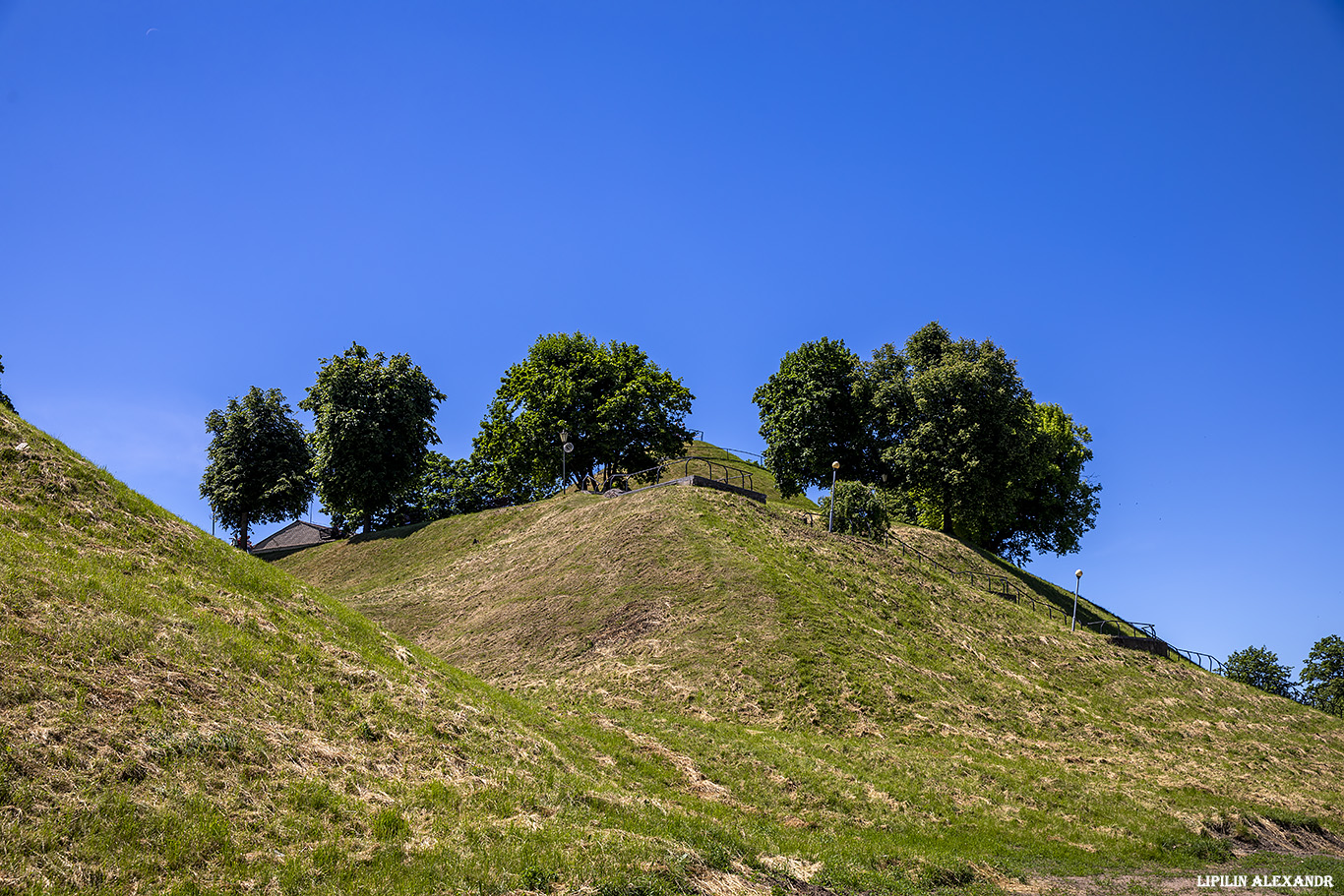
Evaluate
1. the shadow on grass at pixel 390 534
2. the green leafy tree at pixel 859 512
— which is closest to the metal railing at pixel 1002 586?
the green leafy tree at pixel 859 512

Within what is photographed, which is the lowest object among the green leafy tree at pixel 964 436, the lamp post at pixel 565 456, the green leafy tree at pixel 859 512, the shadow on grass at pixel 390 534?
the shadow on grass at pixel 390 534

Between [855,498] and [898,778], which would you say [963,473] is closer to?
[855,498]

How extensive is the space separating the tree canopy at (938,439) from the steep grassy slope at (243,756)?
1691 inches

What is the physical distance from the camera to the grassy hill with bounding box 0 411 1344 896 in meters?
10.9

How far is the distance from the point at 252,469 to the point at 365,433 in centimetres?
1531

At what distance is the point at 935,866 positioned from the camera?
15.1m

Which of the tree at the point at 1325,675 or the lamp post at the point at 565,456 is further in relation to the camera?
the tree at the point at 1325,675

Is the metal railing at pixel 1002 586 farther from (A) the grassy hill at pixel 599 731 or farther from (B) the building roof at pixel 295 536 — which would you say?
(B) the building roof at pixel 295 536

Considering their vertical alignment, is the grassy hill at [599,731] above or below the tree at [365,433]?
below

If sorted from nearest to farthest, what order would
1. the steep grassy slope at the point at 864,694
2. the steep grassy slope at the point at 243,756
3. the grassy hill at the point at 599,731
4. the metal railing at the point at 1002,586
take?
the steep grassy slope at the point at 243,756 < the grassy hill at the point at 599,731 < the steep grassy slope at the point at 864,694 < the metal railing at the point at 1002,586

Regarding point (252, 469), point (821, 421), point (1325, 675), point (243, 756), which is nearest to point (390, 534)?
point (252, 469)

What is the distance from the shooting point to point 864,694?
87.2 ft

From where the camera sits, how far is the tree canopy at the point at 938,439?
5797 cm

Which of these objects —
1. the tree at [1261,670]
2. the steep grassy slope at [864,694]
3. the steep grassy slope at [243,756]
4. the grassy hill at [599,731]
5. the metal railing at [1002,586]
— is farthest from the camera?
the tree at [1261,670]
